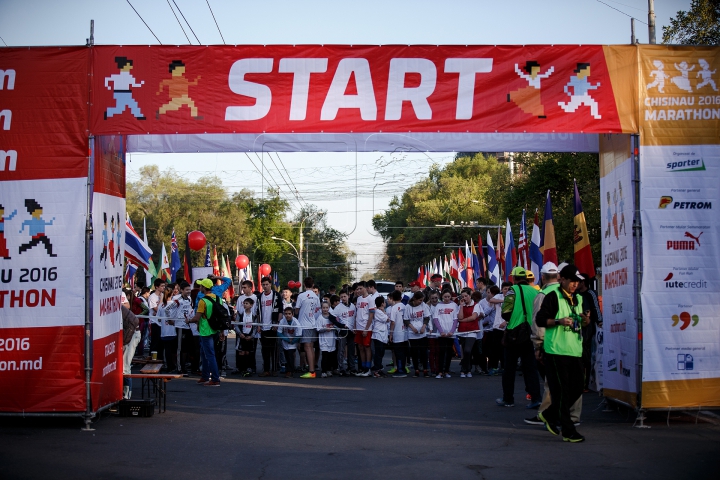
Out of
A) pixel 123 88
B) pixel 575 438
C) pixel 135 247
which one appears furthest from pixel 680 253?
pixel 135 247

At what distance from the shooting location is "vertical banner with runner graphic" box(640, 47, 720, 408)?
35.2 ft

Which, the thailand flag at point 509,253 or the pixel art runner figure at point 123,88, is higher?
the pixel art runner figure at point 123,88

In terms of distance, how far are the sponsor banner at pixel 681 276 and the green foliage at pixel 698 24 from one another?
14759 mm

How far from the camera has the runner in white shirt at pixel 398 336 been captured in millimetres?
19000

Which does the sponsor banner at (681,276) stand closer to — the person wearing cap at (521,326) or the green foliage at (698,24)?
the person wearing cap at (521,326)

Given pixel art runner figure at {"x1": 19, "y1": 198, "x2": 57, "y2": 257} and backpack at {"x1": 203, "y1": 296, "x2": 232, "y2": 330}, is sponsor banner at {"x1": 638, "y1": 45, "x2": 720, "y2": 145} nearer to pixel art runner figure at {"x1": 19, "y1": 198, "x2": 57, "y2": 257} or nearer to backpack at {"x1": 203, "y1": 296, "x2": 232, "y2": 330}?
pixel art runner figure at {"x1": 19, "y1": 198, "x2": 57, "y2": 257}

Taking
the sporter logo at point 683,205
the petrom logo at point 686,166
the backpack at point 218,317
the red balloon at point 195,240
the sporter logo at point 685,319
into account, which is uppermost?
the petrom logo at point 686,166

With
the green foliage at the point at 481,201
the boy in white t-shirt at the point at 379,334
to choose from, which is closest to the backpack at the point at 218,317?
the boy in white t-shirt at the point at 379,334

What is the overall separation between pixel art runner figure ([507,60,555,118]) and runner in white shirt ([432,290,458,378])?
337 inches

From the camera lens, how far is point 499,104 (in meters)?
11.0

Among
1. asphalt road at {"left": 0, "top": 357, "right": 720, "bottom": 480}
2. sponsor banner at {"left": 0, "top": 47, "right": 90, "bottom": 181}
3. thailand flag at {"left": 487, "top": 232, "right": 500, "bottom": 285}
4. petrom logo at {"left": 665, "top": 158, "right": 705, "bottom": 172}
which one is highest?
sponsor banner at {"left": 0, "top": 47, "right": 90, "bottom": 181}

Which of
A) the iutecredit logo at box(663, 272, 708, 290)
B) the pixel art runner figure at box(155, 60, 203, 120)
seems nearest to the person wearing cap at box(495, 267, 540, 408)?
the iutecredit logo at box(663, 272, 708, 290)

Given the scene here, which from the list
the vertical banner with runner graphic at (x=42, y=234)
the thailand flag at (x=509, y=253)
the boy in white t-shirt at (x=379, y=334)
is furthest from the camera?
the thailand flag at (x=509, y=253)

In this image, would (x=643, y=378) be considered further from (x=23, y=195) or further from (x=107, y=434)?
(x=23, y=195)
